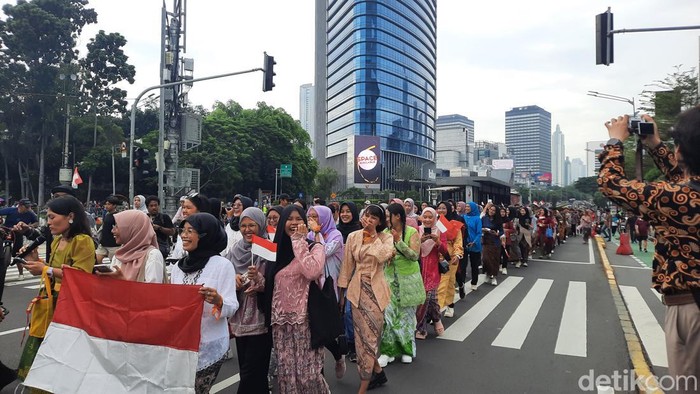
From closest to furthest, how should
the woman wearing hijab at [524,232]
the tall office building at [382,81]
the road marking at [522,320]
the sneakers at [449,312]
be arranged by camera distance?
the road marking at [522,320], the sneakers at [449,312], the woman wearing hijab at [524,232], the tall office building at [382,81]

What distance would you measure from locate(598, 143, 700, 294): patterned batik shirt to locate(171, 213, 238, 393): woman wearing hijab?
2251 millimetres

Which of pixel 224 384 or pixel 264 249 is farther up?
pixel 264 249

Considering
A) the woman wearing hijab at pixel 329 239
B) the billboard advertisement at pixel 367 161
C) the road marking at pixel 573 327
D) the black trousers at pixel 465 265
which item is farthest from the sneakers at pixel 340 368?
the billboard advertisement at pixel 367 161

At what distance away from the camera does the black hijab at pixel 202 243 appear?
2.93 m

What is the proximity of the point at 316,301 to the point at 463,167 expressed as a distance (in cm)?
12044

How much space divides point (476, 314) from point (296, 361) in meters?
4.63

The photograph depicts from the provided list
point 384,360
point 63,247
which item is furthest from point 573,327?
point 63,247

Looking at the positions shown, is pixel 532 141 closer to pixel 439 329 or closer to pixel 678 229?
pixel 439 329

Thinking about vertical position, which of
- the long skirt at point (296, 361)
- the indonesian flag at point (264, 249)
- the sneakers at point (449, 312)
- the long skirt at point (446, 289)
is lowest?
the sneakers at point (449, 312)

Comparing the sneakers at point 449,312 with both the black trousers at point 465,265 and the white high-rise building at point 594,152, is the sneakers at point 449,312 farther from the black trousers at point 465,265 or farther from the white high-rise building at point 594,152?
the white high-rise building at point 594,152

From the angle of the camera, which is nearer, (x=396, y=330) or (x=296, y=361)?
(x=296, y=361)

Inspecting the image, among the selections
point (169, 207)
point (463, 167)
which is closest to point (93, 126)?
point (169, 207)

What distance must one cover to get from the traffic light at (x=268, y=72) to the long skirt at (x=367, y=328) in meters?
10.1

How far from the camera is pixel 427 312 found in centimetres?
606
